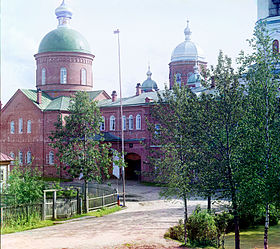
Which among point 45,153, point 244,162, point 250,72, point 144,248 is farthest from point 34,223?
point 45,153

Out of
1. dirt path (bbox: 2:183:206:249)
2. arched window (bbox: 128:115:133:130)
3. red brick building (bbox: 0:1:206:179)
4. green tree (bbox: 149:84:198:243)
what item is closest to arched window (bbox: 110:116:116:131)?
red brick building (bbox: 0:1:206:179)

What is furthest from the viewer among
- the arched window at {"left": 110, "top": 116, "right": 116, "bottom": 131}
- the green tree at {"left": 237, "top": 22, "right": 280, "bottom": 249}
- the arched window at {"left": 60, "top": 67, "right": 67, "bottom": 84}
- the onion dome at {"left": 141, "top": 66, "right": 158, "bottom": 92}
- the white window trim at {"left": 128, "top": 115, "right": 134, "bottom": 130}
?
the onion dome at {"left": 141, "top": 66, "right": 158, "bottom": 92}

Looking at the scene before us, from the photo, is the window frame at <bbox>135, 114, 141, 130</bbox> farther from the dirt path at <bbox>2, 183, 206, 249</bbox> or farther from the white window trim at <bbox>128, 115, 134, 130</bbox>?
the dirt path at <bbox>2, 183, 206, 249</bbox>

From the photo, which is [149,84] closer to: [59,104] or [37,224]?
[59,104]

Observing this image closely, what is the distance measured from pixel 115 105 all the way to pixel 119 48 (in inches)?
625

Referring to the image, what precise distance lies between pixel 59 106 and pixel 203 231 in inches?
1139

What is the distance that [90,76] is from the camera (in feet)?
156

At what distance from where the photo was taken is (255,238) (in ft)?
59.1

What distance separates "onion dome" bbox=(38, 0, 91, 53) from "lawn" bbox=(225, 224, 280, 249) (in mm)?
32842

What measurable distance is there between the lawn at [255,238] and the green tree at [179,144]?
9.55 ft

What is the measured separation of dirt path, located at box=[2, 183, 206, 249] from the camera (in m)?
15.2

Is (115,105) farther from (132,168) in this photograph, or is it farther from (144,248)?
(144,248)

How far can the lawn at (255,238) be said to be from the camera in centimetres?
1676

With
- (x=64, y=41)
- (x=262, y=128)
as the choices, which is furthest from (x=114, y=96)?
(x=262, y=128)
